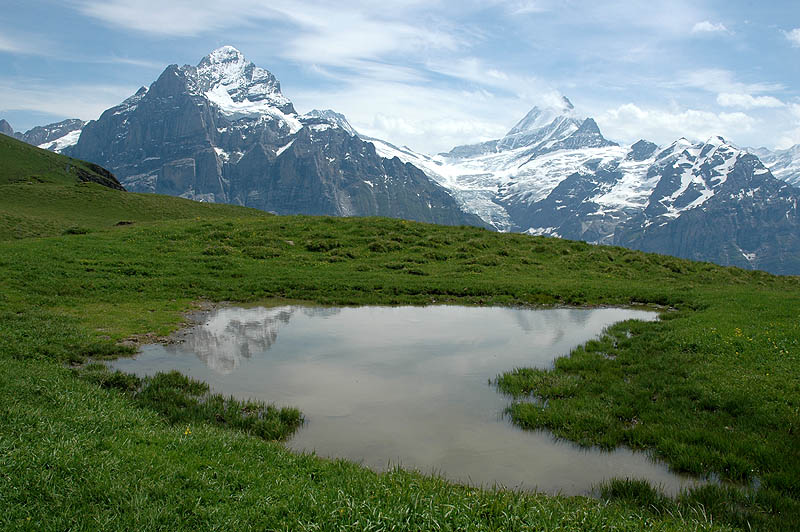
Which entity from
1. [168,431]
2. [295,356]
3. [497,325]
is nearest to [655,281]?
[497,325]

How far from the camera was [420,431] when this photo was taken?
39.1 ft

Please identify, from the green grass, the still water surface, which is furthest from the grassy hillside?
the still water surface

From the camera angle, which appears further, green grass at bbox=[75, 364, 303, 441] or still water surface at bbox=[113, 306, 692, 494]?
green grass at bbox=[75, 364, 303, 441]

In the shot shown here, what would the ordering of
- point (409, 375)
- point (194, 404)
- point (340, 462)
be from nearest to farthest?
1. point (340, 462)
2. point (194, 404)
3. point (409, 375)

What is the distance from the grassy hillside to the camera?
729 centimetres

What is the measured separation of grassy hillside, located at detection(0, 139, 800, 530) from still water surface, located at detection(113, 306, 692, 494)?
3.01ft

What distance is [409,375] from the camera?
52.3 ft

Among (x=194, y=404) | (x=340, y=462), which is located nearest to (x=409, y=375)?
(x=194, y=404)

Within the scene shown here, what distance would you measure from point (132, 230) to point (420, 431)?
39872 mm

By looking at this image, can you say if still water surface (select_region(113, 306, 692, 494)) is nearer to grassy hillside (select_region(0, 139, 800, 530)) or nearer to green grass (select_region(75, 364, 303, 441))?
green grass (select_region(75, 364, 303, 441))

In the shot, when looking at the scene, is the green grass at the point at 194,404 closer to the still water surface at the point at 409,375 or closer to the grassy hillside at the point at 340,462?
the grassy hillside at the point at 340,462

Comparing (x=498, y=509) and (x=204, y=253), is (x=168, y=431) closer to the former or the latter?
(x=498, y=509)

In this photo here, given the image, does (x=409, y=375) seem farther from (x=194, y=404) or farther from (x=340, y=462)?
(x=340, y=462)

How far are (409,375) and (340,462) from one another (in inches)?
259
